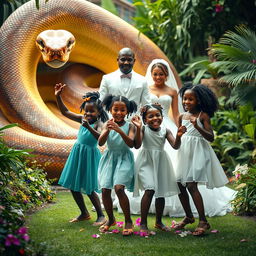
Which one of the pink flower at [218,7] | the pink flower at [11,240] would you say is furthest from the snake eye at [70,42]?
the pink flower at [11,240]

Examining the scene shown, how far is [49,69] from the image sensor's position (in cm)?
995

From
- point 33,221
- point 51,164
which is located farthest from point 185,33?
point 33,221

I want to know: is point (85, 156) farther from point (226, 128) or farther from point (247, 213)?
point (226, 128)

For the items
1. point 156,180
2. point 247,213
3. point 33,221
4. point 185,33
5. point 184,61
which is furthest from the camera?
point 184,61

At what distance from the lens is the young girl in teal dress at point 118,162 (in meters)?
4.27

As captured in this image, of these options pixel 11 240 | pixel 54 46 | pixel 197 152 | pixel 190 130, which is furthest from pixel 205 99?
pixel 54 46

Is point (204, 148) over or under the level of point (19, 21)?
under

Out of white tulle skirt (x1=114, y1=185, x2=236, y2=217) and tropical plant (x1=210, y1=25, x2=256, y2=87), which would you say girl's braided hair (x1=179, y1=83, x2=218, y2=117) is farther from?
tropical plant (x1=210, y1=25, x2=256, y2=87)

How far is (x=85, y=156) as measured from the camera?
482cm

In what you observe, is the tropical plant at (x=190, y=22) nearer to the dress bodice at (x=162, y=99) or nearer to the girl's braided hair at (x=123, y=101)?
the dress bodice at (x=162, y=99)

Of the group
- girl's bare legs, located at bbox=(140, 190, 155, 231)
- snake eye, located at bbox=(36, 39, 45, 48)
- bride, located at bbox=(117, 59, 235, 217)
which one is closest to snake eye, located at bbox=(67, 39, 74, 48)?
snake eye, located at bbox=(36, 39, 45, 48)

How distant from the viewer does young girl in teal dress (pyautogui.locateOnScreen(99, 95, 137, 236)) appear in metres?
4.27

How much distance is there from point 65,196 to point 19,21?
366cm

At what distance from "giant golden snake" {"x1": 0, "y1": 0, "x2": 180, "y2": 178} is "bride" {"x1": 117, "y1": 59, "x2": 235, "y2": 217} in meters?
1.90
